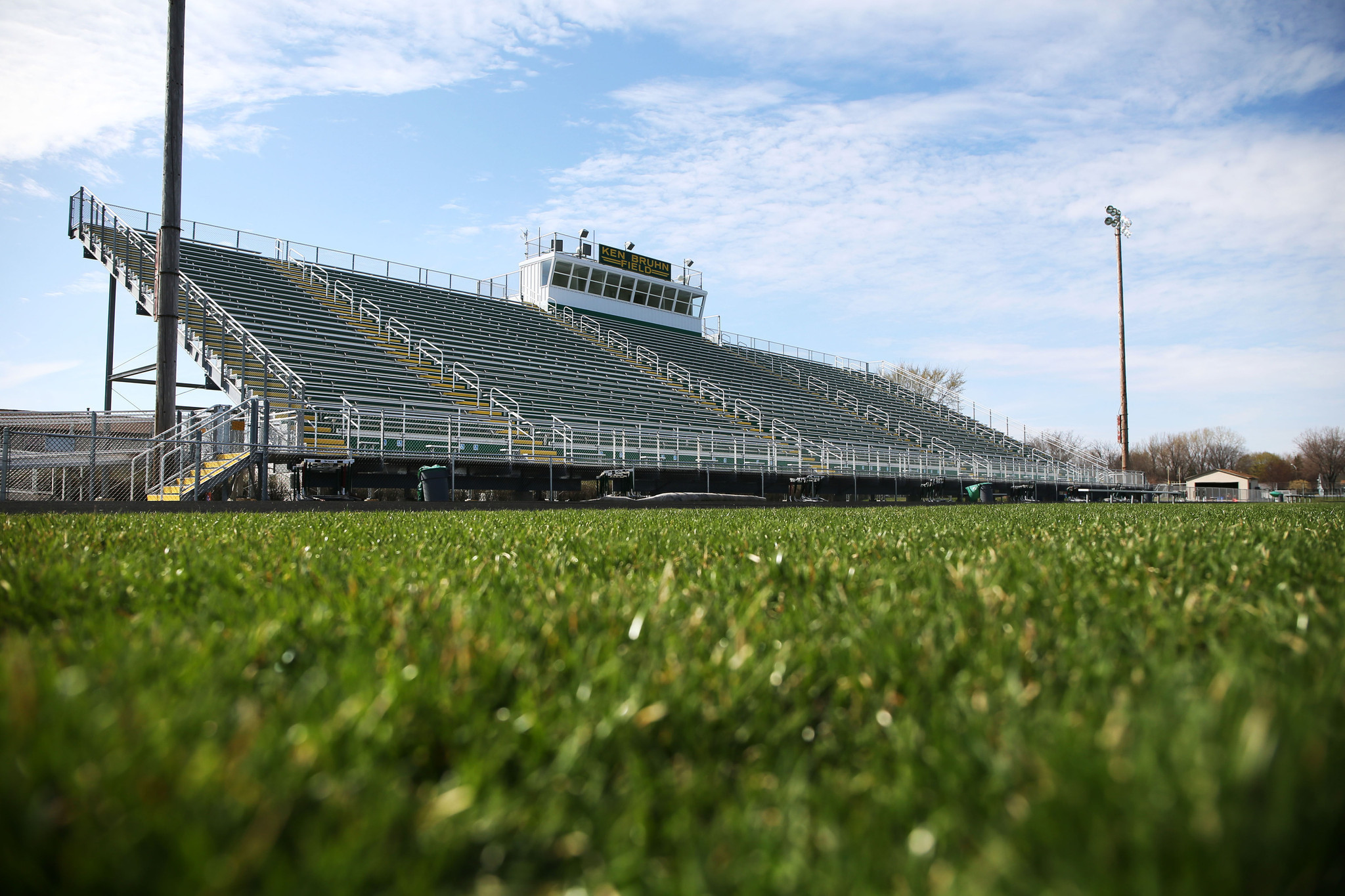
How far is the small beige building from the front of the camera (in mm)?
41000

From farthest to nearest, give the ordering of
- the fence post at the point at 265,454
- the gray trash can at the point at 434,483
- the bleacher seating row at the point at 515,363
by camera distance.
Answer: the bleacher seating row at the point at 515,363 < the gray trash can at the point at 434,483 < the fence post at the point at 265,454

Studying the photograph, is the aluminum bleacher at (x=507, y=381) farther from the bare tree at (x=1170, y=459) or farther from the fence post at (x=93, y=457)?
the bare tree at (x=1170, y=459)

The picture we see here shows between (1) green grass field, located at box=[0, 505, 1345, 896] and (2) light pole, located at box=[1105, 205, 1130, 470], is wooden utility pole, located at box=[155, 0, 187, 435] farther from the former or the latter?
(2) light pole, located at box=[1105, 205, 1130, 470]

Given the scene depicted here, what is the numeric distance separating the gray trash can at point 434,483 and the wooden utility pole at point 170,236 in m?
4.31

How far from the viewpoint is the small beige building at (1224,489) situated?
135 feet

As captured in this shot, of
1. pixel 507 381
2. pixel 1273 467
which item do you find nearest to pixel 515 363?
pixel 507 381

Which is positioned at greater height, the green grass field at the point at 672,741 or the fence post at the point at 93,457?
the fence post at the point at 93,457

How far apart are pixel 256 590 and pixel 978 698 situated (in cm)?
202

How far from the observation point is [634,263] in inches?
1735

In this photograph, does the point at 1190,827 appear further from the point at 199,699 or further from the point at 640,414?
the point at 640,414

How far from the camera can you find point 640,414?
29906 mm

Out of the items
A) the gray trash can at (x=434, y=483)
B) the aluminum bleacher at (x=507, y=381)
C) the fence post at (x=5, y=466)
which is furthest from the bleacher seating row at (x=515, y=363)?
the fence post at (x=5, y=466)

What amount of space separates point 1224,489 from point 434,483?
150 feet

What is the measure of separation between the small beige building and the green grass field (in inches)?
1743
